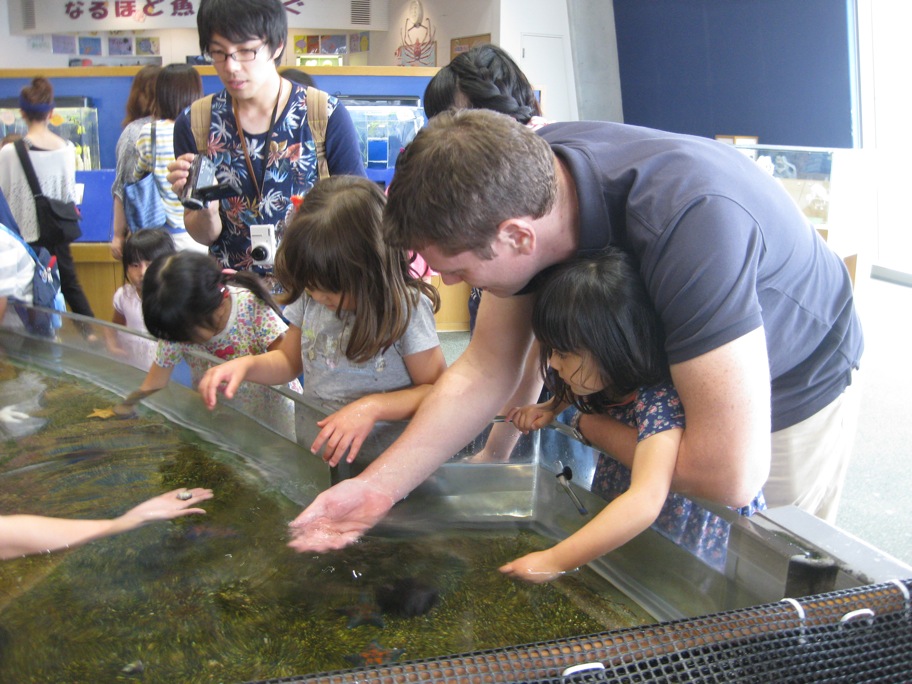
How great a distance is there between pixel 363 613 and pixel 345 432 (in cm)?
54

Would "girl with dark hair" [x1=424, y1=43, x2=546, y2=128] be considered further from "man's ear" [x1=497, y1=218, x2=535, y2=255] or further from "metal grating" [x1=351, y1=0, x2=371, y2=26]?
"metal grating" [x1=351, y1=0, x2=371, y2=26]

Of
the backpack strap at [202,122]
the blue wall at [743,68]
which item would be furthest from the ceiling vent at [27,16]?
the backpack strap at [202,122]

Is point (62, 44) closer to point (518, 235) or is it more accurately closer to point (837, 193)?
point (837, 193)

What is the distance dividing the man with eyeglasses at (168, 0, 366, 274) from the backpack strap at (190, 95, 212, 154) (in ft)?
0.06

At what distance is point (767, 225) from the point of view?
1.26 m

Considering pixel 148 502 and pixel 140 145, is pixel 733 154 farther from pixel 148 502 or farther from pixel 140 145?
pixel 140 145

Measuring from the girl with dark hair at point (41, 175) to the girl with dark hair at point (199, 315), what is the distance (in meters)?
2.30

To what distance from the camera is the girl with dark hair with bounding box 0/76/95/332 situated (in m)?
4.46

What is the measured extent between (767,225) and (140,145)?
10.7 ft

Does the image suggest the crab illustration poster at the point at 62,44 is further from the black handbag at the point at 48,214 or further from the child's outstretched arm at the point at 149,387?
the child's outstretched arm at the point at 149,387

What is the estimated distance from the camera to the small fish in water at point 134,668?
1.21 meters

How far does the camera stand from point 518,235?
49.3 inches

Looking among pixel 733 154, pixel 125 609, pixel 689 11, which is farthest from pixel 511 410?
pixel 689 11

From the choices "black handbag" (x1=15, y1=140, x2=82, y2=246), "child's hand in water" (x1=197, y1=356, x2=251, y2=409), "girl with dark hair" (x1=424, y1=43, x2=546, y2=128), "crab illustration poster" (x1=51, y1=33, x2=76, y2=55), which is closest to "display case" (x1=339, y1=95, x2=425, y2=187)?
"black handbag" (x1=15, y1=140, x2=82, y2=246)
